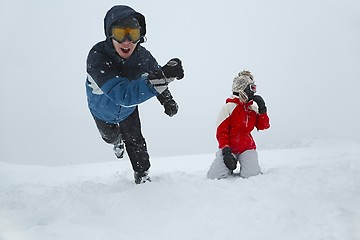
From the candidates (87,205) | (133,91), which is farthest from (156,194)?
(133,91)

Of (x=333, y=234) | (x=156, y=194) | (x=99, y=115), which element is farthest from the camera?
(x=99, y=115)

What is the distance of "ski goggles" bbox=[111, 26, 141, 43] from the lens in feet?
10.4

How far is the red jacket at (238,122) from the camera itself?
14.3 feet

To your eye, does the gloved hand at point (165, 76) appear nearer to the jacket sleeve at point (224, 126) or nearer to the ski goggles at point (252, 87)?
the jacket sleeve at point (224, 126)

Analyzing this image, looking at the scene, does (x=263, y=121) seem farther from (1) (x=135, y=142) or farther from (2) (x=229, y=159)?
(1) (x=135, y=142)

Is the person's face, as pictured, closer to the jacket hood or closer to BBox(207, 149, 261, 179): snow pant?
the jacket hood

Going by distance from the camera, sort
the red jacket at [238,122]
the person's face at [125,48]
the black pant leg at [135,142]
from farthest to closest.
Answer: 1. the red jacket at [238,122]
2. the black pant leg at [135,142]
3. the person's face at [125,48]

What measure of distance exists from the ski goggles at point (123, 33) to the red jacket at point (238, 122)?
5.27ft

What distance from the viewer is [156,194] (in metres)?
2.98

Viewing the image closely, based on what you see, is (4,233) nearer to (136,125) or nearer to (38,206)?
(38,206)

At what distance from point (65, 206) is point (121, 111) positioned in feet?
4.22

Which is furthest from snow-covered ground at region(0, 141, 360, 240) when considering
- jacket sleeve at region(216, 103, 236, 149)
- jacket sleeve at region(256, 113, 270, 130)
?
jacket sleeve at region(256, 113, 270, 130)

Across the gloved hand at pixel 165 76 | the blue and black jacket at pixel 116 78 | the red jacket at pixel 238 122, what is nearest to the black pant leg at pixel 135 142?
the blue and black jacket at pixel 116 78

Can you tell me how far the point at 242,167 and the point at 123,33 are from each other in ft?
6.81
